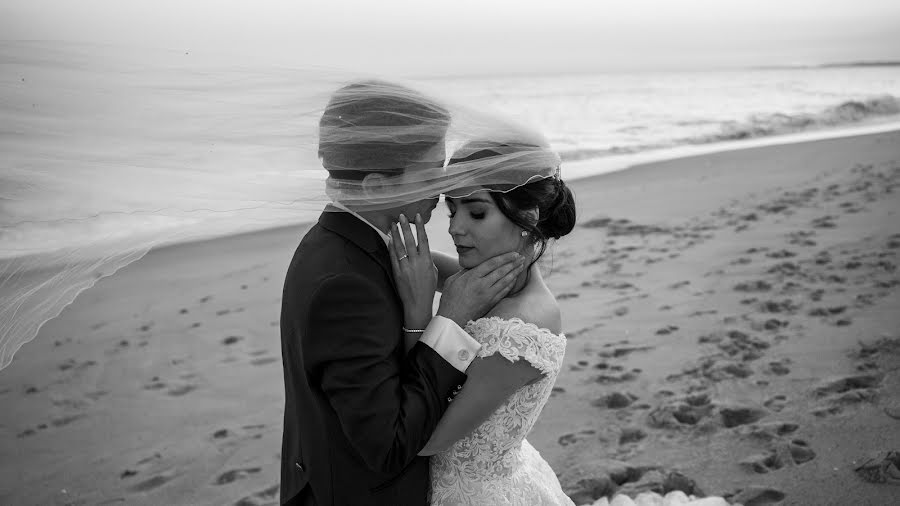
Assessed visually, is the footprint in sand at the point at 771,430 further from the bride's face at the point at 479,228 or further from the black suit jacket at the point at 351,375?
the black suit jacket at the point at 351,375

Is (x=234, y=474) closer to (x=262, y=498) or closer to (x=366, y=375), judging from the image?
(x=262, y=498)

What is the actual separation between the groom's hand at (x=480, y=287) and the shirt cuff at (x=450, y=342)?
0.27ft

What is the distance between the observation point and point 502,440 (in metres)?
2.75

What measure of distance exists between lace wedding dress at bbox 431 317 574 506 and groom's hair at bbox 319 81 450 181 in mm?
619

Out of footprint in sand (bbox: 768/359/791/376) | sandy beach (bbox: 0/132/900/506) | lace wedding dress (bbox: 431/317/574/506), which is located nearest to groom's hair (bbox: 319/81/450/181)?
lace wedding dress (bbox: 431/317/574/506)

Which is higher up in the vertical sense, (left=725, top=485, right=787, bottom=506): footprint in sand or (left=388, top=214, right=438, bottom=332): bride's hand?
(left=388, top=214, right=438, bottom=332): bride's hand

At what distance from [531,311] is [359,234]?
69 centimetres

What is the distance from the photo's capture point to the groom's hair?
240cm

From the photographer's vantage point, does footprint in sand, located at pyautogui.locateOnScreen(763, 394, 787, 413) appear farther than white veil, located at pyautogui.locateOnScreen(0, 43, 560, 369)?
Yes

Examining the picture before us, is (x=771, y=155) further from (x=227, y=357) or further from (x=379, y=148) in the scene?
(x=379, y=148)

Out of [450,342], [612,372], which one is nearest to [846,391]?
[612,372]

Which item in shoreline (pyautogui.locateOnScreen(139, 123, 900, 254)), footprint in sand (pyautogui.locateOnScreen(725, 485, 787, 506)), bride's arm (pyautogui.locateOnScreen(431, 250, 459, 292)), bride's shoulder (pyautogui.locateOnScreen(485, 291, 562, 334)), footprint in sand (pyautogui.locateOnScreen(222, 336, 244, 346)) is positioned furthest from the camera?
shoreline (pyautogui.locateOnScreen(139, 123, 900, 254))

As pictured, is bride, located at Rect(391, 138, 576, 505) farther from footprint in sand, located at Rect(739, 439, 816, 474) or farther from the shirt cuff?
footprint in sand, located at Rect(739, 439, 816, 474)

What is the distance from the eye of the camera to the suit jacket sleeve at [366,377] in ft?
7.06
